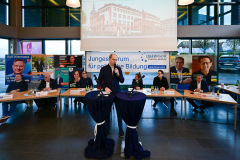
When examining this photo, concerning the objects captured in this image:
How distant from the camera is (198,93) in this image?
391 cm

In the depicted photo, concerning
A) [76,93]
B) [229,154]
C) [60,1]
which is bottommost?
[229,154]

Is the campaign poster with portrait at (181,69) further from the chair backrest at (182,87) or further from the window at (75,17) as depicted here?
the window at (75,17)

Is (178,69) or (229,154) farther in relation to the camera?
(178,69)

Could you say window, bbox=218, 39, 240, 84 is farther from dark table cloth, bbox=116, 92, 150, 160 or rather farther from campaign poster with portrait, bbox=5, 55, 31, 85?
campaign poster with portrait, bbox=5, 55, 31, 85

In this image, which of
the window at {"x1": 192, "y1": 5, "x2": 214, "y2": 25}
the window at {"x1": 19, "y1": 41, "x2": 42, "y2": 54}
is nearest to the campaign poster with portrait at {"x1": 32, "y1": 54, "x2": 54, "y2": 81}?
the window at {"x1": 19, "y1": 41, "x2": 42, "y2": 54}

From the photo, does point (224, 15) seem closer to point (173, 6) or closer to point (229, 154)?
point (173, 6)

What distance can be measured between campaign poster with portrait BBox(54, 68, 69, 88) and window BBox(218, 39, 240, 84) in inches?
239

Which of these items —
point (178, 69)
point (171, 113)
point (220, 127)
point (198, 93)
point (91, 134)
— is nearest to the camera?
point (91, 134)

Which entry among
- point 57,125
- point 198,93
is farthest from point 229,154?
point 57,125

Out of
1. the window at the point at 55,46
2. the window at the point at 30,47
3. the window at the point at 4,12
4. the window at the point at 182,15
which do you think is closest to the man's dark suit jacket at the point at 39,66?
the window at the point at 55,46

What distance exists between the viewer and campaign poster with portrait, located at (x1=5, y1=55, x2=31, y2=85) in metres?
5.37

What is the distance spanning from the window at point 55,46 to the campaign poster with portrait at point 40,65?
507 millimetres

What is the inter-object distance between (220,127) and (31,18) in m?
7.54

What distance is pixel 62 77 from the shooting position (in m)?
5.54
